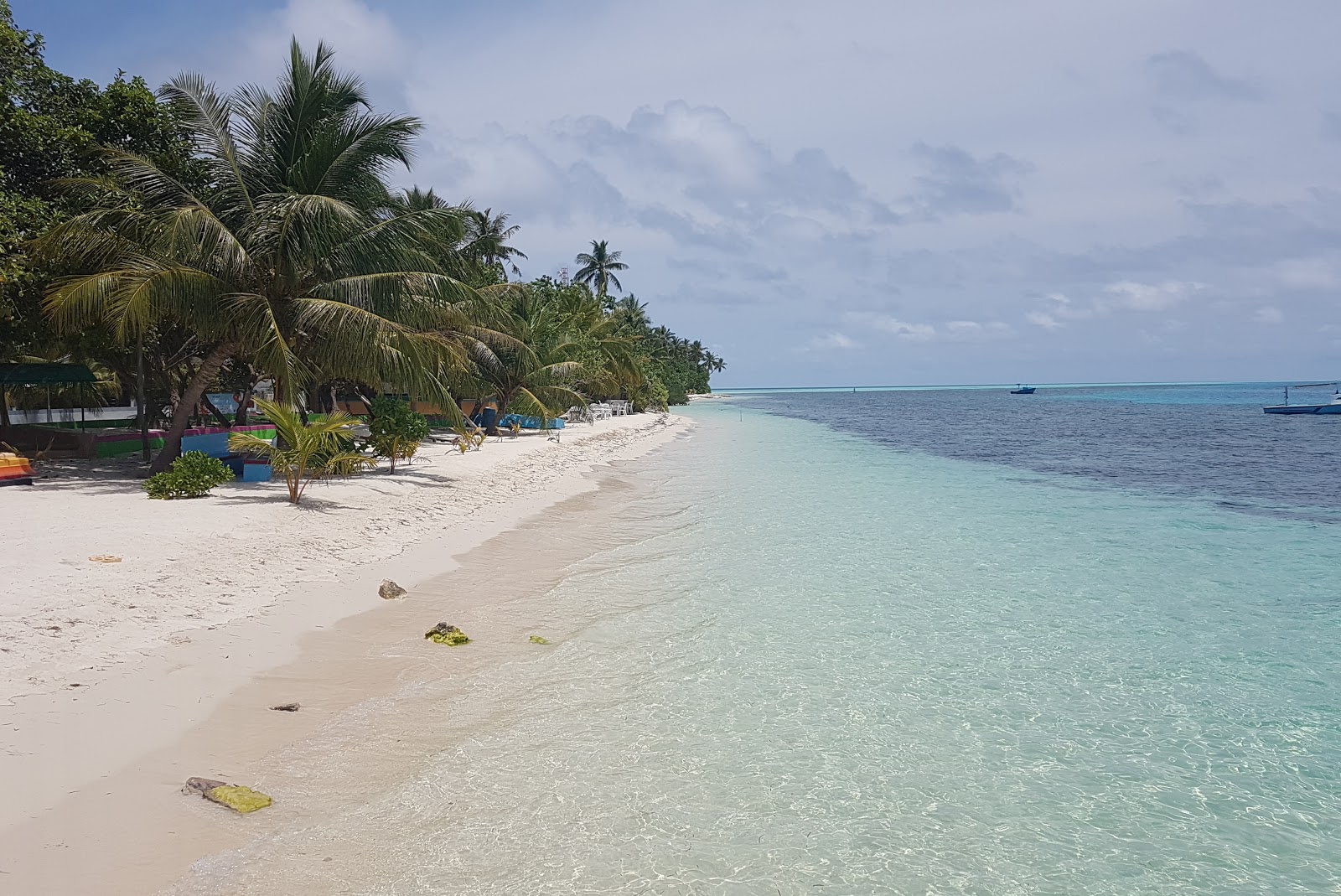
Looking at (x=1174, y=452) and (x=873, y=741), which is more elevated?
(x=1174, y=452)

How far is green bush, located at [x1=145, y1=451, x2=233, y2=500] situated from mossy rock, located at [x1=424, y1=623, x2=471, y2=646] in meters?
6.78

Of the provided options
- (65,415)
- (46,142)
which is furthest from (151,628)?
(65,415)

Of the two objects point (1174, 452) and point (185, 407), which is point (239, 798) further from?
point (1174, 452)

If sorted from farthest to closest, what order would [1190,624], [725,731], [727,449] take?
[727,449]
[1190,624]
[725,731]

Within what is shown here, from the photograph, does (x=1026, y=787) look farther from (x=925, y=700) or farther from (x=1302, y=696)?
(x=1302, y=696)

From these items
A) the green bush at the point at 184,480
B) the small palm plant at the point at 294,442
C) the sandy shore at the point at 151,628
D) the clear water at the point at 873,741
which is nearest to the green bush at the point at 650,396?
the small palm plant at the point at 294,442

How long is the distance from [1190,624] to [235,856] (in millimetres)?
8817

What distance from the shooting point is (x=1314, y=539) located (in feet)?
45.4

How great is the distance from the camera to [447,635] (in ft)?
23.3

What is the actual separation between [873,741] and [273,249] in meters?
12.7

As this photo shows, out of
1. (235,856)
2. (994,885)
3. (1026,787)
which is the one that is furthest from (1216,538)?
(235,856)

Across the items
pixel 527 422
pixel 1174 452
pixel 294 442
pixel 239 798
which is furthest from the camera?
pixel 527 422

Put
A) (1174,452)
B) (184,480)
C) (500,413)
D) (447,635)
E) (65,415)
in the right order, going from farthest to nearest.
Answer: (1174,452) < (500,413) < (65,415) < (184,480) < (447,635)

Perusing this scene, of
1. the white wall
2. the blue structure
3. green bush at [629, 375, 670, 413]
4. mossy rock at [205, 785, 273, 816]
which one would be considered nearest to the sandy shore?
mossy rock at [205, 785, 273, 816]
